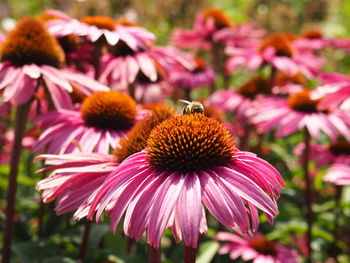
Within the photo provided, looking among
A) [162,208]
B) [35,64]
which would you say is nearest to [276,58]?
[35,64]

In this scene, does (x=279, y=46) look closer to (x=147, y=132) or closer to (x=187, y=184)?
(x=147, y=132)

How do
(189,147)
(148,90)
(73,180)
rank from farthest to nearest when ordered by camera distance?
(148,90) < (73,180) < (189,147)

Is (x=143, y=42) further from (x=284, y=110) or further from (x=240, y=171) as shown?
(x=240, y=171)

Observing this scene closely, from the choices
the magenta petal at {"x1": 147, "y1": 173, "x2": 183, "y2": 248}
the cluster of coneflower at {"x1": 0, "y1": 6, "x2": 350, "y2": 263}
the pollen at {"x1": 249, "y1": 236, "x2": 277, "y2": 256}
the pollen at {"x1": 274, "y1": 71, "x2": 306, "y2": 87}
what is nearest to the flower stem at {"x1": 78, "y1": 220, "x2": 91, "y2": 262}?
the cluster of coneflower at {"x1": 0, "y1": 6, "x2": 350, "y2": 263}

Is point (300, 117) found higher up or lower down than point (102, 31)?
lower down

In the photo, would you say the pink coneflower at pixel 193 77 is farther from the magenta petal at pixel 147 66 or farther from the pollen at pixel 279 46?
the magenta petal at pixel 147 66

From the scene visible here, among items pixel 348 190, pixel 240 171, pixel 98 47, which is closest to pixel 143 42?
pixel 98 47

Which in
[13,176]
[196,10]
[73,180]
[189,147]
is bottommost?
[13,176]

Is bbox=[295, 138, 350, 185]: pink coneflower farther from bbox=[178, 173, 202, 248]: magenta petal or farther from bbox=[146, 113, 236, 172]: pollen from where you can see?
bbox=[178, 173, 202, 248]: magenta petal
